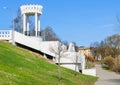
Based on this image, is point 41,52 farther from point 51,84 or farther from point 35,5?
point 51,84

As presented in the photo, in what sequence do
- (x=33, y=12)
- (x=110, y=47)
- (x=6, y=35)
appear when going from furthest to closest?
(x=110, y=47), (x=33, y=12), (x=6, y=35)

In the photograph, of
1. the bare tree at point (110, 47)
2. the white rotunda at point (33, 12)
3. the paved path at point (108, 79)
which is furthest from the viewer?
the bare tree at point (110, 47)

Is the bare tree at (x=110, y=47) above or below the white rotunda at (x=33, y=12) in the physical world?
below

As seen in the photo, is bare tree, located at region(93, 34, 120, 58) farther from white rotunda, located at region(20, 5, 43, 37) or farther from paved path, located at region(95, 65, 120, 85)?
white rotunda, located at region(20, 5, 43, 37)

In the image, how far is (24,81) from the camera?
69.6 feet

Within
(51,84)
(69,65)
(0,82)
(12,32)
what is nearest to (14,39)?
(12,32)

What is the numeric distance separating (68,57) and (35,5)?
9.37 meters

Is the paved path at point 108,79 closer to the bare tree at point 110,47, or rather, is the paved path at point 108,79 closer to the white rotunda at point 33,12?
the white rotunda at point 33,12

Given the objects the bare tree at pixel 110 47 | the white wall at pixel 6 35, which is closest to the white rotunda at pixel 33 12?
the white wall at pixel 6 35

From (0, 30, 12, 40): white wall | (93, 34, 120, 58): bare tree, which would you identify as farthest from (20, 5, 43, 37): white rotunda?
(93, 34, 120, 58): bare tree

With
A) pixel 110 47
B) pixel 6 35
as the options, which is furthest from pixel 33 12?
pixel 110 47

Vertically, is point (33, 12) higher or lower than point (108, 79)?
higher

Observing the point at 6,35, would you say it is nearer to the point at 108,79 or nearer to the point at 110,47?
the point at 108,79

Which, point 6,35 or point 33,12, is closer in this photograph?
point 6,35
